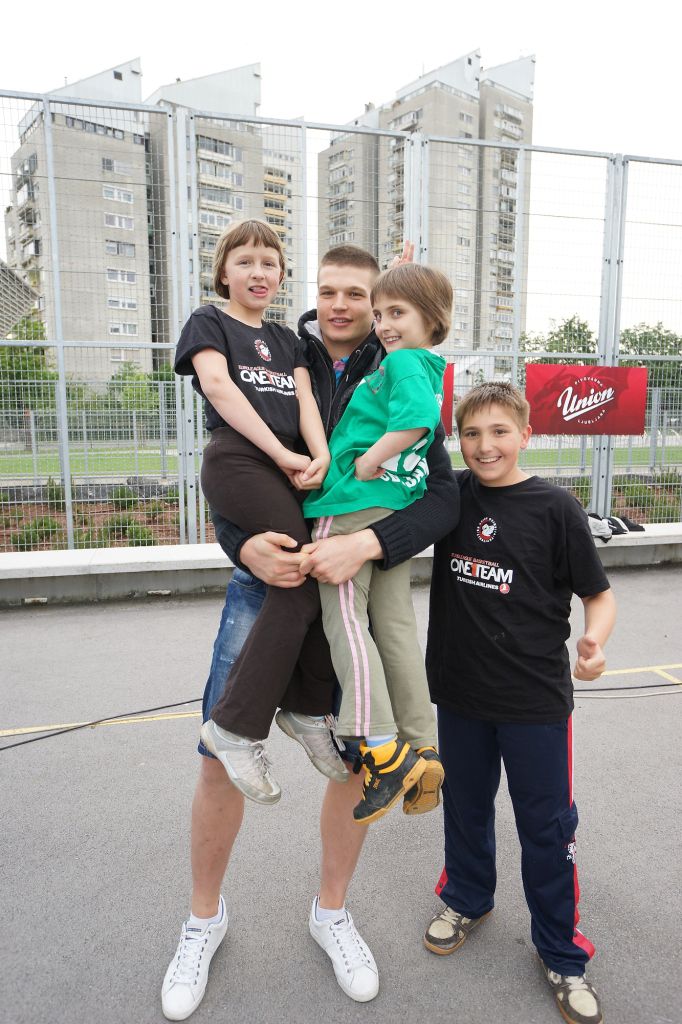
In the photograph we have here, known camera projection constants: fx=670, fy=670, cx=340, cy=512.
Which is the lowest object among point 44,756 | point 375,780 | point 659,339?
point 44,756

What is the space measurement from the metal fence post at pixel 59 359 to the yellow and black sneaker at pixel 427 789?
219 inches

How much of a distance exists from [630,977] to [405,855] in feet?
2.62

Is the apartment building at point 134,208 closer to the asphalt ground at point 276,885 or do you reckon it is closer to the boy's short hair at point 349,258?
the asphalt ground at point 276,885

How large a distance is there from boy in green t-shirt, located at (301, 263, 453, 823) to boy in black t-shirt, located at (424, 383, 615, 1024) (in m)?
0.24

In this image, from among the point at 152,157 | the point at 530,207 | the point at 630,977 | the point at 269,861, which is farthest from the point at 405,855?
the point at 530,207

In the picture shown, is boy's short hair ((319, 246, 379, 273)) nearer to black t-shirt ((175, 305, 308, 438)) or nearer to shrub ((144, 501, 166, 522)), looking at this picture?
black t-shirt ((175, 305, 308, 438))

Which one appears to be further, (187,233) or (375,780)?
(187,233)

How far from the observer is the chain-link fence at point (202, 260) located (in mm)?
6195

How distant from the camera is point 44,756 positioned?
3.10m

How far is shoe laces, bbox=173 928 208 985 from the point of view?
177 centimetres

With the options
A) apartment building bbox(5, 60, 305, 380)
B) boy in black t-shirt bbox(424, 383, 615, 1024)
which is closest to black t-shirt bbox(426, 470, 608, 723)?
boy in black t-shirt bbox(424, 383, 615, 1024)

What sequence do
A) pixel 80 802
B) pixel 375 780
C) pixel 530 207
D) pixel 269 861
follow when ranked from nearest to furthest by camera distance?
pixel 375 780, pixel 269 861, pixel 80 802, pixel 530 207

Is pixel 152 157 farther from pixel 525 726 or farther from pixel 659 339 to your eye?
pixel 525 726

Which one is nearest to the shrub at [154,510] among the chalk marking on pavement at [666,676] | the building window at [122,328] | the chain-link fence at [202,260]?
the chain-link fence at [202,260]
